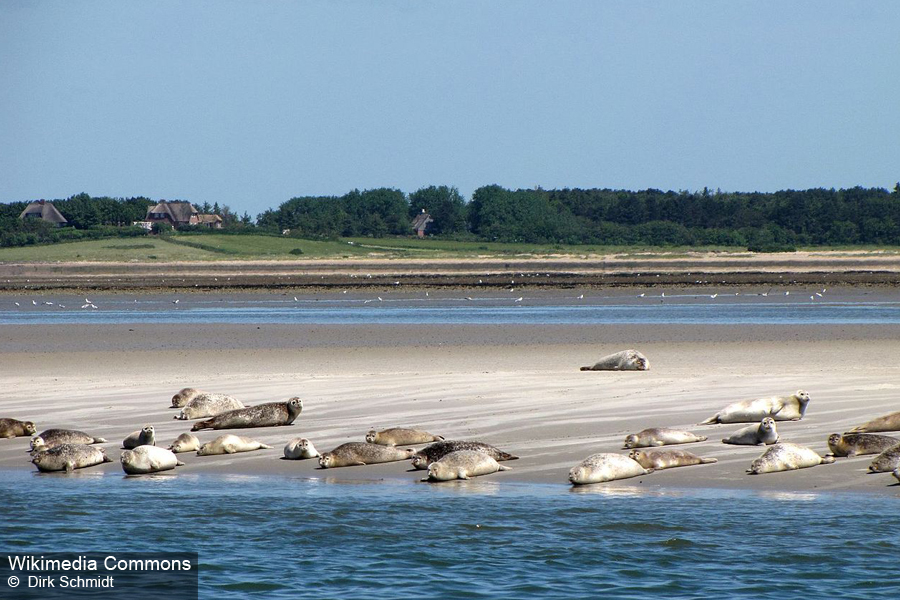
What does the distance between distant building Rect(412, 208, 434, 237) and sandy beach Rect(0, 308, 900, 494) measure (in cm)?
8189

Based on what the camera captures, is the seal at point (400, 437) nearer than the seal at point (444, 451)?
No

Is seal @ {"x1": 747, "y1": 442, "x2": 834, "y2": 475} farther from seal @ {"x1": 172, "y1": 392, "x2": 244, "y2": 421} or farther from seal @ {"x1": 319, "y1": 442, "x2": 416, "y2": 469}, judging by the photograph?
seal @ {"x1": 172, "y1": 392, "x2": 244, "y2": 421}

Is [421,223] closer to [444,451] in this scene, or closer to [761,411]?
[761,411]

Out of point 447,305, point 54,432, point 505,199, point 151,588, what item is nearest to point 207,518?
point 151,588

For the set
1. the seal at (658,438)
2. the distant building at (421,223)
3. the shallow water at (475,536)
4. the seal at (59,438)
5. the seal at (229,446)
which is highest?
the distant building at (421,223)

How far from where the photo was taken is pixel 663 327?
2434 centimetres

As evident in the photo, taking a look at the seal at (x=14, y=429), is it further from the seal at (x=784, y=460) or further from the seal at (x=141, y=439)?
the seal at (x=784, y=460)

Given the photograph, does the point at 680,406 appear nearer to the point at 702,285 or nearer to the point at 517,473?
the point at 517,473

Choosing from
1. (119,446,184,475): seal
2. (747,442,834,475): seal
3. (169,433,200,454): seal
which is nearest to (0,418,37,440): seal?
(169,433,200,454): seal

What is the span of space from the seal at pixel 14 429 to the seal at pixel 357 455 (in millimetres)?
3363

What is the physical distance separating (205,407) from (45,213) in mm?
101746

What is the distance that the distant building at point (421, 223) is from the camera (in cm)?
10555

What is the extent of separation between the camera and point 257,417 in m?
11.3

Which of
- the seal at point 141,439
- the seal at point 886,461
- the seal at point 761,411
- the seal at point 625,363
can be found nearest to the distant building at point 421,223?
the seal at point 625,363
